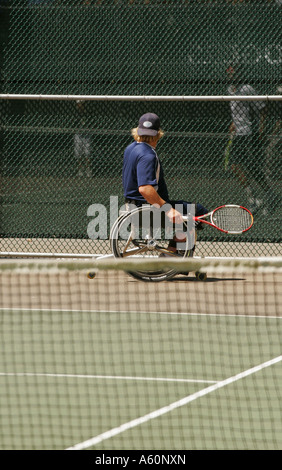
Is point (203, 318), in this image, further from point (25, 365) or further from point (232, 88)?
point (232, 88)

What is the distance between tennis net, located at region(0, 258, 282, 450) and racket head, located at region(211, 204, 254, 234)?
524mm

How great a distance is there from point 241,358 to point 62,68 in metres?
5.25

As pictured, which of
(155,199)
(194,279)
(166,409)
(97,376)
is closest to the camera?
(166,409)

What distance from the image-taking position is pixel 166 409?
5.28 m

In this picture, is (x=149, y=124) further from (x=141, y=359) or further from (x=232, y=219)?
(x=141, y=359)

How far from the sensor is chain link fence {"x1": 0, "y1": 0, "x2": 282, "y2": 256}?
10.4 m

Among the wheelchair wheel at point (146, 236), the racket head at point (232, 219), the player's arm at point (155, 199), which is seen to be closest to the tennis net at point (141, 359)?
the wheelchair wheel at point (146, 236)

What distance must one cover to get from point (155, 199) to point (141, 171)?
0.29 m

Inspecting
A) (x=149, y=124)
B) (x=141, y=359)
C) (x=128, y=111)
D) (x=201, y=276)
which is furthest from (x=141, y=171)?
(x=141, y=359)

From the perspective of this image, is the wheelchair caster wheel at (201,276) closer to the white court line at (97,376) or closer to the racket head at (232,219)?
the racket head at (232,219)

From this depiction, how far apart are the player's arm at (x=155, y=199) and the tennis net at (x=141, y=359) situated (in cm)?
64

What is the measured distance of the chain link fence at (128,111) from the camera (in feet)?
34.2

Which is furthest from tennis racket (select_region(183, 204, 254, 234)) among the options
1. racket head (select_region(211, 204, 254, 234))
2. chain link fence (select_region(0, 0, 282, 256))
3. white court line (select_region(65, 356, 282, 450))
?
white court line (select_region(65, 356, 282, 450))

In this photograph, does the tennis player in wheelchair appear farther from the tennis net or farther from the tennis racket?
the tennis net
